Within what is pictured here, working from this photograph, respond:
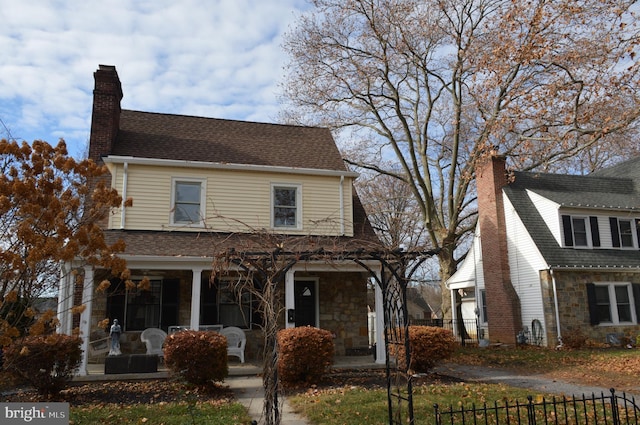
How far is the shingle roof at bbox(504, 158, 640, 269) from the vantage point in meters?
18.3

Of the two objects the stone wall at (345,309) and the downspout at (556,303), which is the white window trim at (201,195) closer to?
the stone wall at (345,309)

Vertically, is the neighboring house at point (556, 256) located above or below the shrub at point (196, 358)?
above

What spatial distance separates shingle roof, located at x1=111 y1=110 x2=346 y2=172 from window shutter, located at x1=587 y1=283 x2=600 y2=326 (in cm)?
993

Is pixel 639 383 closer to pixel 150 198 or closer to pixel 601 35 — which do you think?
pixel 601 35

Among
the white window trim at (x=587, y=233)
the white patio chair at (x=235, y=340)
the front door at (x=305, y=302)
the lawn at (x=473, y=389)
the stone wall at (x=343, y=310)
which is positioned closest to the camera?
the lawn at (x=473, y=389)

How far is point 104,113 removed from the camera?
48.0ft

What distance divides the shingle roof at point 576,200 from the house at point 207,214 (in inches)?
285

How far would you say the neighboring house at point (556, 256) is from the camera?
58.3ft

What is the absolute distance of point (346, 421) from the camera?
278 inches

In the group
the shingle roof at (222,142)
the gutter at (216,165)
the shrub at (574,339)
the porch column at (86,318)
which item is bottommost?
the shrub at (574,339)

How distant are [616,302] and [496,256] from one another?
4.41m

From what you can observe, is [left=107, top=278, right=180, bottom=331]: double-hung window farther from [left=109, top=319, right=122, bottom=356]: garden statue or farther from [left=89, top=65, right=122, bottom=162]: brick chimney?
[left=89, top=65, right=122, bottom=162]: brick chimney

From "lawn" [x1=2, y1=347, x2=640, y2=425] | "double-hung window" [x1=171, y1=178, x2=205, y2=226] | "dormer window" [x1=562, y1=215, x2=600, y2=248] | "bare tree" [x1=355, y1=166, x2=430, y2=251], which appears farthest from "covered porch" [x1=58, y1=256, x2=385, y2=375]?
"bare tree" [x1=355, y1=166, x2=430, y2=251]

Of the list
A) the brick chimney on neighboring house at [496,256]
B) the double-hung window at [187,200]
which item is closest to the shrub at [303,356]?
the double-hung window at [187,200]
